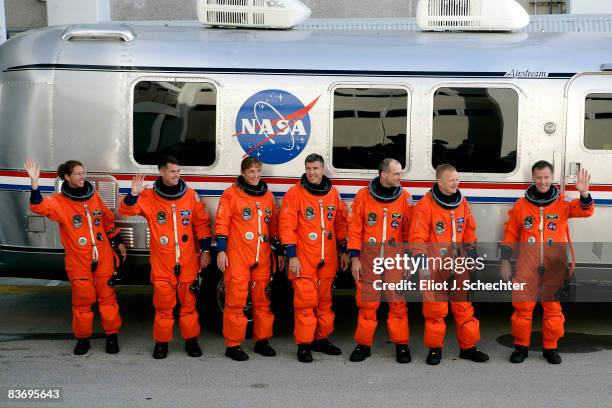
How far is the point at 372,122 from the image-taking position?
678 centimetres

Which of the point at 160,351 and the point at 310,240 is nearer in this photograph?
the point at 310,240

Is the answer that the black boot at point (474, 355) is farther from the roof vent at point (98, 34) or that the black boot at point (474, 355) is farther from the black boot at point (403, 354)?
the roof vent at point (98, 34)

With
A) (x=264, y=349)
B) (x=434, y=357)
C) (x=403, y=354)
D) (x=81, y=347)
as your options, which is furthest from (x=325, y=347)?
(x=81, y=347)

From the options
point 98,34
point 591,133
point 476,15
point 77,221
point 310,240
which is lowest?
point 310,240

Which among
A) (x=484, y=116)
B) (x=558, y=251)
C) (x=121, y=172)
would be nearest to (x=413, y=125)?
(x=484, y=116)

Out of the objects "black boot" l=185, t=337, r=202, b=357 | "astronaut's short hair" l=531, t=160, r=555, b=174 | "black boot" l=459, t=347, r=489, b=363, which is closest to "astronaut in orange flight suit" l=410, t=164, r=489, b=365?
"black boot" l=459, t=347, r=489, b=363

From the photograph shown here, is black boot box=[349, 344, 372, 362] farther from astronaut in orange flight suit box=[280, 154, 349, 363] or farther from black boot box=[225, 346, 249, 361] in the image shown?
black boot box=[225, 346, 249, 361]

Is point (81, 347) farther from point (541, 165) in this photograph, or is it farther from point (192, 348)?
point (541, 165)

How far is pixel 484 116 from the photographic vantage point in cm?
675

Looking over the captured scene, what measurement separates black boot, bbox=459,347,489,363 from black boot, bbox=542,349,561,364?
0.49 metres

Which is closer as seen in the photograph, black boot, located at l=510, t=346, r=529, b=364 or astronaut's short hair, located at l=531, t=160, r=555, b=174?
astronaut's short hair, located at l=531, t=160, r=555, b=174

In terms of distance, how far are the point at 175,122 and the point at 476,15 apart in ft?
9.56

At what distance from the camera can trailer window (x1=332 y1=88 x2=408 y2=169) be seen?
6.77m

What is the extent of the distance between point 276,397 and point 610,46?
4.16 m
